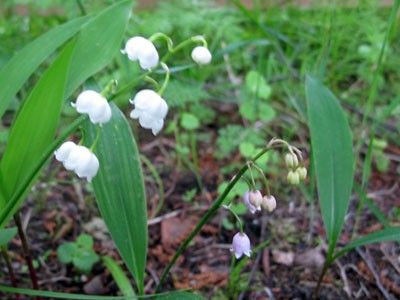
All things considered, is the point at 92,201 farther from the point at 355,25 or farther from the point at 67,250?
the point at 355,25

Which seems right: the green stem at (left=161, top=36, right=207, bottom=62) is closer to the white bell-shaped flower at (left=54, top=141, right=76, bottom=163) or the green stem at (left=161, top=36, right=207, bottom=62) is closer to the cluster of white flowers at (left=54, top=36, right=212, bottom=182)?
the cluster of white flowers at (left=54, top=36, right=212, bottom=182)

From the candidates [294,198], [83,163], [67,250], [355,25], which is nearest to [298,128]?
[294,198]

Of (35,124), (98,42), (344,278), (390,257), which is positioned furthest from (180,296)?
(390,257)

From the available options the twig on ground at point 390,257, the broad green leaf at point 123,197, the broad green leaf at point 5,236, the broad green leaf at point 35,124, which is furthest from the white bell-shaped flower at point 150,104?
the twig on ground at point 390,257

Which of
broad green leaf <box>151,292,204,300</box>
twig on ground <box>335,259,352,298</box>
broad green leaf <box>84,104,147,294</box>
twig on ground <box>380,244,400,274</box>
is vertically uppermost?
broad green leaf <box>84,104,147,294</box>

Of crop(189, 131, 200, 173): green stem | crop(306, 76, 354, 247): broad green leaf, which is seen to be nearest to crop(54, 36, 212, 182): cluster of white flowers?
crop(306, 76, 354, 247): broad green leaf

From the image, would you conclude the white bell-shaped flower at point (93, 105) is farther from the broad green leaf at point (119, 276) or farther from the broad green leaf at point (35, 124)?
the broad green leaf at point (119, 276)

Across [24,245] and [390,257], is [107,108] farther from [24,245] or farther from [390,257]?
[390,257]
